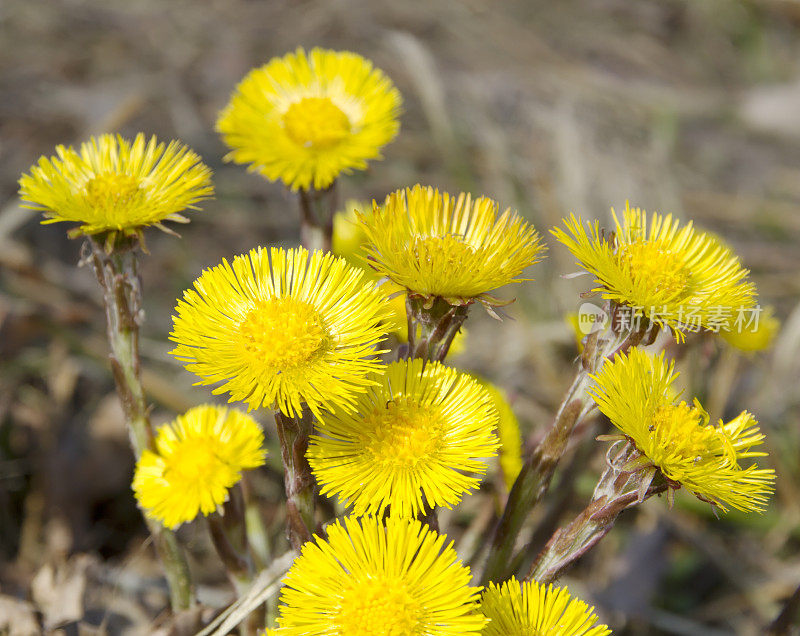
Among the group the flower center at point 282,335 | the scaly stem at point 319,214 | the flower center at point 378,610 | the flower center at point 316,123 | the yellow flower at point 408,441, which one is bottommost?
the flower center at point 378,610

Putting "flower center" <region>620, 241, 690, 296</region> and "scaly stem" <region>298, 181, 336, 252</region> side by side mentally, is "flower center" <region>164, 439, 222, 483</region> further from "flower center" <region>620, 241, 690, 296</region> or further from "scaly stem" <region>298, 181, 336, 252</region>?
"flower center" <region>620, 241, 690, 296</region>

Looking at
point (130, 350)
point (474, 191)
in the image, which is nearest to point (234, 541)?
point (130, 350)

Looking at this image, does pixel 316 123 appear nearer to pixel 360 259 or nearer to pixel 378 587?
pixel 360 259

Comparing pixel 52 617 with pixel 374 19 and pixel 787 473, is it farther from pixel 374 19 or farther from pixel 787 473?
pixel 374 19

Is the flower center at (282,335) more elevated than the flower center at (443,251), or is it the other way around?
the flower center at (443,251)

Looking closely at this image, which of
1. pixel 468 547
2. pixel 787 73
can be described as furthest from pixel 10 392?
pixel 787 73

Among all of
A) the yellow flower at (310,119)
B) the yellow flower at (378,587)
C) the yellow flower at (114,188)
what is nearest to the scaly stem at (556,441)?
the yellow flower at (378,587)

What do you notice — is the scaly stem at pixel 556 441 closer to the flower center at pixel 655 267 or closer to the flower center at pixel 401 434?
the flower center at pixel 655 267

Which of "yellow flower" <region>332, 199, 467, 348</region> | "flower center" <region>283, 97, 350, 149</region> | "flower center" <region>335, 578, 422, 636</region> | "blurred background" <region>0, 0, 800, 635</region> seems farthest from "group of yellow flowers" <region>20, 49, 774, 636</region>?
"blurred background" <region>0, 0, 800, 635</region>

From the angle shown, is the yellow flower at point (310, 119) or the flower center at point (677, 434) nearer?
the flower center at point (677, 434)
